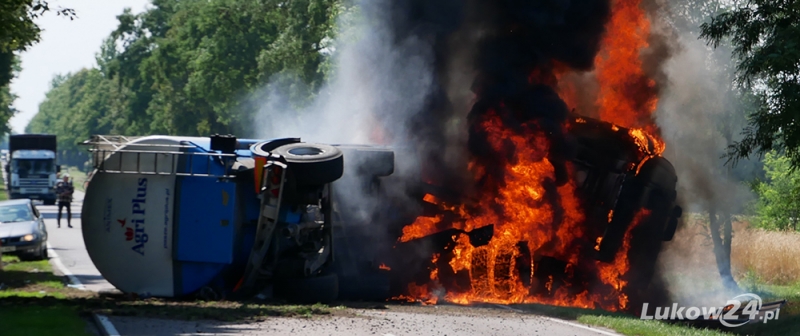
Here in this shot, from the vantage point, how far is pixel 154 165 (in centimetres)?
1394

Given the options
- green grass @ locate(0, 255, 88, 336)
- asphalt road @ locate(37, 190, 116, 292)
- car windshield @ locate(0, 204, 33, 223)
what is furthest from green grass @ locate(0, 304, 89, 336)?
car windshield @ locate(0, 204, 33, 223)

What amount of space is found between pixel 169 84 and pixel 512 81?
53641 millimetres

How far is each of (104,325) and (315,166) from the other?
4.01 m

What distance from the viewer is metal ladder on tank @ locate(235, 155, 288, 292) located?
13711 mm

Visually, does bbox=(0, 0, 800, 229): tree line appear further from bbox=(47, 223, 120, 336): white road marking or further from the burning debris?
bbox=(47, 223, 120, 336): white road marking

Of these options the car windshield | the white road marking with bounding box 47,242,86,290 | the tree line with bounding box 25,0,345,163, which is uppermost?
the tree line with bounding box 25,0,345,163

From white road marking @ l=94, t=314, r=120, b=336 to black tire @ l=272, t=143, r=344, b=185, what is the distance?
3473mm

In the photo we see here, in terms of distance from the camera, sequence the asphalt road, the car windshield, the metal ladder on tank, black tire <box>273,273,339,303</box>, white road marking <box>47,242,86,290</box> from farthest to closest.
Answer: the car windshield
the asphalt road
white road marking <box>47,242,86,290</box>
black tire <box>273,273,339,303</box>
the metal ladder on tank

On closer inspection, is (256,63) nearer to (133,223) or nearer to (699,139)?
(699,139)

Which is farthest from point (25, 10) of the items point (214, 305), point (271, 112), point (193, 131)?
point (193, 131)

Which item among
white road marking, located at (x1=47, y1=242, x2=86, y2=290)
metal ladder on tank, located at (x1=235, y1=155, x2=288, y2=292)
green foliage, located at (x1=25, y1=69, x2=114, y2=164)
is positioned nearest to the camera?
metal ladder on tank, located at (x1=235, y1=155, x2=288, y2=292)
